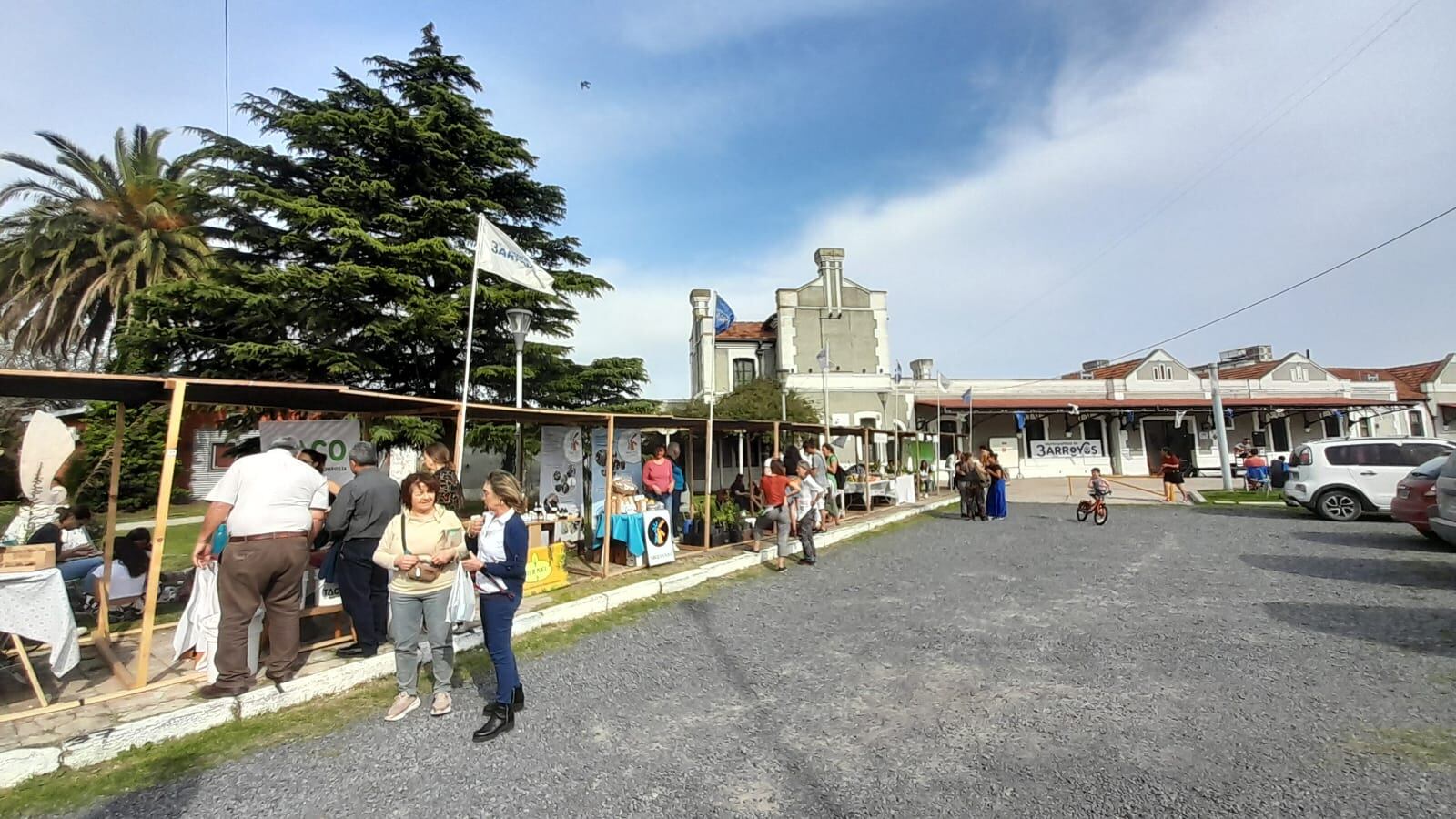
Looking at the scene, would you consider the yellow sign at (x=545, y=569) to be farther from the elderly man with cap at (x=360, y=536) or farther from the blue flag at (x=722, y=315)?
the blue flag at (x=722, y=315)

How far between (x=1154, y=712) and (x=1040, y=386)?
1153 inches

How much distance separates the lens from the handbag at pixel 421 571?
4.02m

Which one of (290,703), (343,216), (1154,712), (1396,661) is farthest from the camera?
(343,216)

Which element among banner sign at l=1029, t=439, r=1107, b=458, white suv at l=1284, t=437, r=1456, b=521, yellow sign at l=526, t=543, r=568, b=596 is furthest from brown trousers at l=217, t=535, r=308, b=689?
banner sign at l=1029, t=439, r=1107, b=458

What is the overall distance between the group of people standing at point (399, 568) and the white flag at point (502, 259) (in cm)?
415

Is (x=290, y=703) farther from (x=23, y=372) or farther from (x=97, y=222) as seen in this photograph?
(x=97, y=222)

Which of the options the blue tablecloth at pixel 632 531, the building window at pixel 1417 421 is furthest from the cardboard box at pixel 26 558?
the building window at pixel 1417 421

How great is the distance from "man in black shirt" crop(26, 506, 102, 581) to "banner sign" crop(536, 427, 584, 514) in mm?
4663

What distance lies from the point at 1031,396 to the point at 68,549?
31835 millimetres

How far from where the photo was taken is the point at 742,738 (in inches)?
152

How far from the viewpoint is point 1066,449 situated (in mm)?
30000

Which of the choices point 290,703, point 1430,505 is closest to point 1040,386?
point 1430,505

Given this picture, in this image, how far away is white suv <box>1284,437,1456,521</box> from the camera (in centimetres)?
1238

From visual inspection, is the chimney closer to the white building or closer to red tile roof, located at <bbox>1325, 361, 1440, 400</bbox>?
the white building
